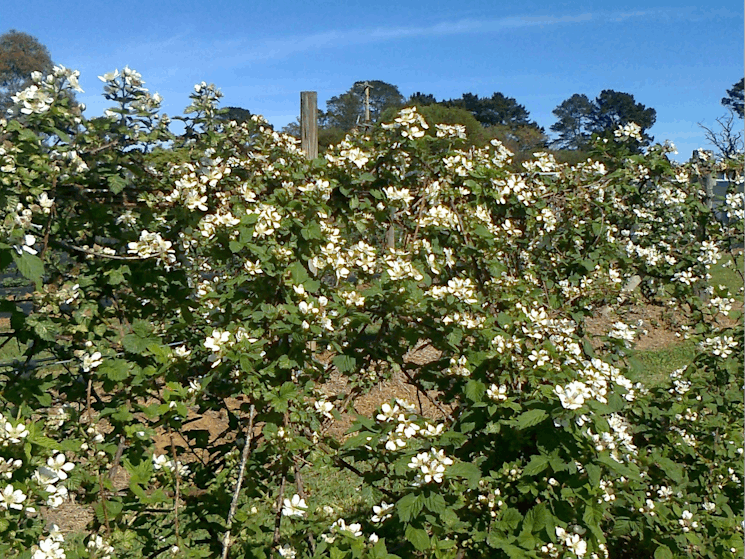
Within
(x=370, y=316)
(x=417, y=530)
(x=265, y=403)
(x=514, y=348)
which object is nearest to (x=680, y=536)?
(x=514, y=348)

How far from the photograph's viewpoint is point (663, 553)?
8.03 ft

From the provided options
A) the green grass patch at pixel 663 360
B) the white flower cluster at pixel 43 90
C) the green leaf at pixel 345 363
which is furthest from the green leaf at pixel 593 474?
the green grass patch at pixel 663 360

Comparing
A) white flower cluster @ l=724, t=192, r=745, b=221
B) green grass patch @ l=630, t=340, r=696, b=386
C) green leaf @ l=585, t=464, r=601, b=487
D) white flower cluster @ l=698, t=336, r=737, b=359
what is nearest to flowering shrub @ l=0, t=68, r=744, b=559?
green leaf @ l=585, t=464, r=601, b=487

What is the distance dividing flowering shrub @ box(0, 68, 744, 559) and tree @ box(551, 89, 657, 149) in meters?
59.1

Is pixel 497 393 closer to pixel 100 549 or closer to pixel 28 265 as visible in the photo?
pixel 100 549

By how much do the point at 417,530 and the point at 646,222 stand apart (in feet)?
7.56

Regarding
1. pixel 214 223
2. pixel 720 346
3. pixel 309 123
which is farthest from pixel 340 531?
pixel 720 346

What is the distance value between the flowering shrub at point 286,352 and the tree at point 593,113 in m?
59.1

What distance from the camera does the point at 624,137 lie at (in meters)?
3.29

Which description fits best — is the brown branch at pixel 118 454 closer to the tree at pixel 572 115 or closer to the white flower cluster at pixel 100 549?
the white flower cluster at pixel 100 549

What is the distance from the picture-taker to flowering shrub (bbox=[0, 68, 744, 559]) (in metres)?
1.97

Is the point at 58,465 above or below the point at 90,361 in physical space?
below

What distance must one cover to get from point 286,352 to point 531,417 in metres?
0.83

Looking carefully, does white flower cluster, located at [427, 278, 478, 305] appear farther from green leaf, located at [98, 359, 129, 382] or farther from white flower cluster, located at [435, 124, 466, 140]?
green leaf, located at [98, 359, 129, 382]
